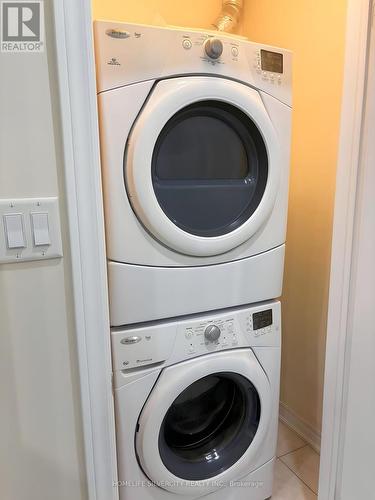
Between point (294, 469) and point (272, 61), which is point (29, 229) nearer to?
point (272, 61)

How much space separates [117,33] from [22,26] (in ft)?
0.99

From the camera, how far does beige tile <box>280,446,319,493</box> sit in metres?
1.58

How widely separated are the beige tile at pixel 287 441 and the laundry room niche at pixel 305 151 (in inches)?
1.2

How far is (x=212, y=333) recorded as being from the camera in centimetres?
119

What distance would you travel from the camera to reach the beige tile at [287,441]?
1.75 m

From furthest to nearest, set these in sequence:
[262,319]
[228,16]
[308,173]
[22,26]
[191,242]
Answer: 1. [228,16]
2. [308,173]
3. [262,319]
4. [191,242]
5. [22,26]

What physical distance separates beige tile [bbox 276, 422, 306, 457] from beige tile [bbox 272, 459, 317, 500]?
10 centimetres

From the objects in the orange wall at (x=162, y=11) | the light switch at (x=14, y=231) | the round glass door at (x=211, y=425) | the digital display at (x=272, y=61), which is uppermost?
the orange wall at (x=162, y=11)

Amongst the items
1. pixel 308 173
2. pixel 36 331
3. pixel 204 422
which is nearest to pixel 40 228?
pixel 36 331

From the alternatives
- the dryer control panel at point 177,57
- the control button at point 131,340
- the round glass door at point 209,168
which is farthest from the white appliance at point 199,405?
the dryer control panel at point 177,57

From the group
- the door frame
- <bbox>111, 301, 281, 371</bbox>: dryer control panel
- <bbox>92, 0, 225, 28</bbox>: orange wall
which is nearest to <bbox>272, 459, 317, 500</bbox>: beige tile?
the door frame

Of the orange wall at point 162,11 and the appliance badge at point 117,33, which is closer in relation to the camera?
the appliance badge at point 117,33

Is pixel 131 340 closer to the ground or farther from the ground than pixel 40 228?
closer to the ground

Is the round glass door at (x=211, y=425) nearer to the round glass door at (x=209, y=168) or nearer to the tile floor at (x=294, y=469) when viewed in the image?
the tile floor at (x=294, y=469)
